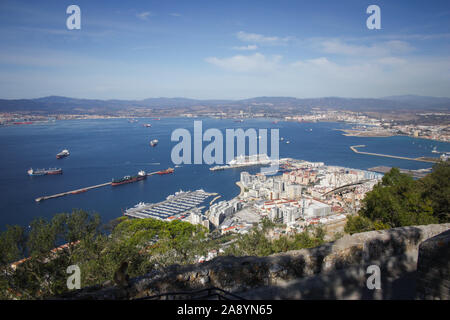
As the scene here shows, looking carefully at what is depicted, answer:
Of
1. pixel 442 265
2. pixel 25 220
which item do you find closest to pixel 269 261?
pixel 442 265

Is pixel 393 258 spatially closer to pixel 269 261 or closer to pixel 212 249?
pixel 269 261

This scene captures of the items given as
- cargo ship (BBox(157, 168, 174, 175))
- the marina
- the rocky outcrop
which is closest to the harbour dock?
the marina

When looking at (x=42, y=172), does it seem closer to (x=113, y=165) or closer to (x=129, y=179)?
(x=113, y=165)

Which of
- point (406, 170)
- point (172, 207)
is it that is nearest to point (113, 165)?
point (172, 207)

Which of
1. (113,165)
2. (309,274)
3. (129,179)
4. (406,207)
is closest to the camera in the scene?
(309,274)

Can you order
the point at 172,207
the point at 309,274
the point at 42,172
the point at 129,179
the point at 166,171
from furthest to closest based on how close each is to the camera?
the point at 166,171, the point at 42,172, the point at 129,179, the point at 172,207, the point at 309,274

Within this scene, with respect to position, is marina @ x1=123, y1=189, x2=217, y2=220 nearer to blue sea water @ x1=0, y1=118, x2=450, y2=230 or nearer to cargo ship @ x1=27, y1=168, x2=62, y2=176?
blue sea water @ x1=0, y1=118, x2=450, y2=230
